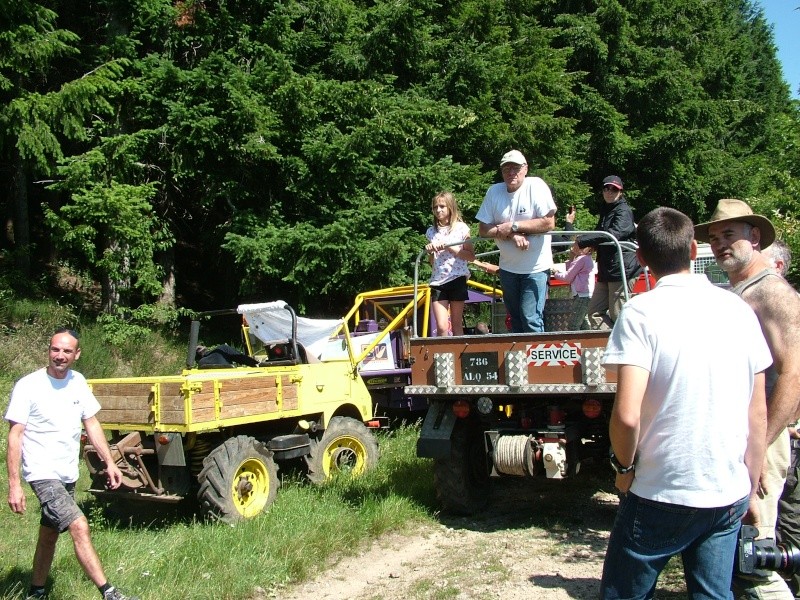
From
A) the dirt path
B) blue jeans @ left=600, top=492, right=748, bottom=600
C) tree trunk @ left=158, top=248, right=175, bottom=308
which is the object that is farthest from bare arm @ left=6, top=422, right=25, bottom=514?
tree trunk @ left=158, top=248, right=175, bottom=308

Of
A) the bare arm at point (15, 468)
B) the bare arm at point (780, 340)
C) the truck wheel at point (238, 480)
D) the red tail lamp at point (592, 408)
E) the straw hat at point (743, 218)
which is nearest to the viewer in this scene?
the bare arm at point (780, 340)

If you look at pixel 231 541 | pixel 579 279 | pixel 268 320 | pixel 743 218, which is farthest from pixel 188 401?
pixel 579 279

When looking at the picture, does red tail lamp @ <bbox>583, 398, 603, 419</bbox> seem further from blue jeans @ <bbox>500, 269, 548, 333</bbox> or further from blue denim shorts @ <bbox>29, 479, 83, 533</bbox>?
blue denim shorts @ <bbox>29, 479, 83, 533</bbox>

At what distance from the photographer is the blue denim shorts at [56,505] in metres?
4.79

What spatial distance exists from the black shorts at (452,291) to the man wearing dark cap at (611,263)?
1171mm

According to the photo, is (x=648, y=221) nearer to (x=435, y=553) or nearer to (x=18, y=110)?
(x=435, y=553)

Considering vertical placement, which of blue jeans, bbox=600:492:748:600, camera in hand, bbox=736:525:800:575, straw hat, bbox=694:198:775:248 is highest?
straw hat, bbox=694:198:775:248

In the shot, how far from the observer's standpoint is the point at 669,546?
2736mm

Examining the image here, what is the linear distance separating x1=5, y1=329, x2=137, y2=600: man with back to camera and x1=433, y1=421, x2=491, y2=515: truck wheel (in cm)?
277

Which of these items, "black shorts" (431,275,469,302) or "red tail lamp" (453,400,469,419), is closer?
"red tail lamp" (453,400,469,419)

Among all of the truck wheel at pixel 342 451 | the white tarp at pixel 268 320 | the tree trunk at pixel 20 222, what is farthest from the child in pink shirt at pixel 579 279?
the tree trunk at pixel 20 222

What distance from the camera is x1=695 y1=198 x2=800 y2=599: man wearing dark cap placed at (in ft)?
11.7

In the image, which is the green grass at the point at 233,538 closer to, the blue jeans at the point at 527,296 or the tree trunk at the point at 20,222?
the blue jeans at the point at 527,296

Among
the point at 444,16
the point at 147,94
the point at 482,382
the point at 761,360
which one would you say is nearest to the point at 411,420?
the point at 482,382
